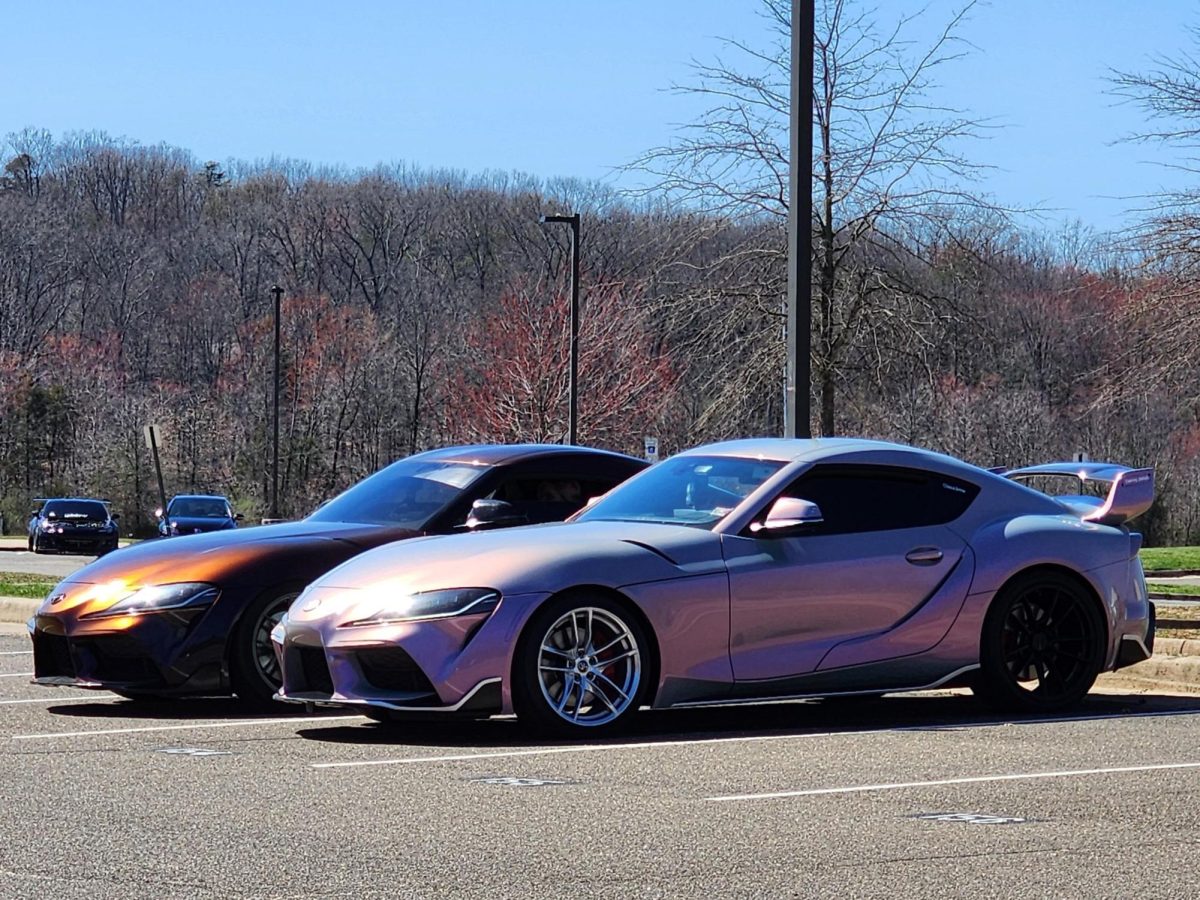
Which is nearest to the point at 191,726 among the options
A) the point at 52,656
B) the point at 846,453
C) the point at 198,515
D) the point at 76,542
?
the point at 52,656

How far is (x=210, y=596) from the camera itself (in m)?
10.3

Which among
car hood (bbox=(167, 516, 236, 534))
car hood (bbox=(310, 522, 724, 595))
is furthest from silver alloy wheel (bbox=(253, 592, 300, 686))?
car hood (bbox=(167, 516, 236, 534))

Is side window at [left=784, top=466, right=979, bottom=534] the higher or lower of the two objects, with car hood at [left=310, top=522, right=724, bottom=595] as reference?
higher

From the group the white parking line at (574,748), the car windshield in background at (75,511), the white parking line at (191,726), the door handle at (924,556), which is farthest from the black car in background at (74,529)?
the white parking line at (574,748)

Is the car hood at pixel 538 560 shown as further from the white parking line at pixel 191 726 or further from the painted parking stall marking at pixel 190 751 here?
the painted parking stall marking at pixel 190 751

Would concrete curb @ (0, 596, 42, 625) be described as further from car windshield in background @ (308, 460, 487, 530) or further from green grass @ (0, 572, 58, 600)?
car windshield in background @ (308, 460, 487, 530)

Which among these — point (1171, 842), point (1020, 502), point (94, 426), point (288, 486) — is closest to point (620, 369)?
point (288, 486)

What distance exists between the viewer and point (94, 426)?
290 feet

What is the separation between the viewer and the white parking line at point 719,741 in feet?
26.9

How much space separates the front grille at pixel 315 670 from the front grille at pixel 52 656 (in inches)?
71.8

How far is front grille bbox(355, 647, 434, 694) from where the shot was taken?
877 cm

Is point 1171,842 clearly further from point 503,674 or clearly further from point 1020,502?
point 1020,502

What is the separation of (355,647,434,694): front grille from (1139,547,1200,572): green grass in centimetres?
1971

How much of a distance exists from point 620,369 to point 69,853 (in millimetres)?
61093
